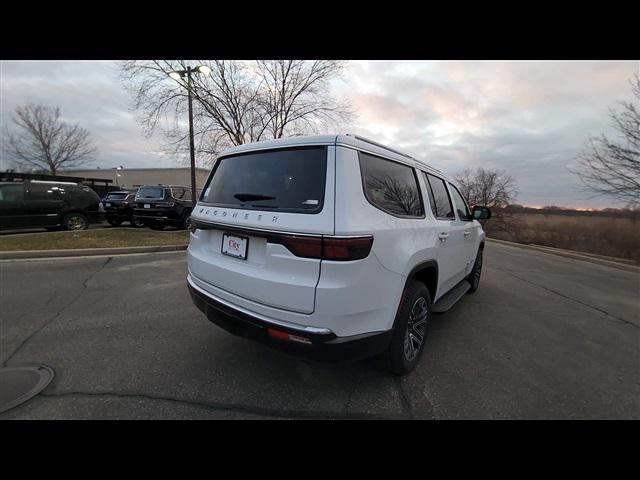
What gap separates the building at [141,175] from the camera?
4397 centimetres

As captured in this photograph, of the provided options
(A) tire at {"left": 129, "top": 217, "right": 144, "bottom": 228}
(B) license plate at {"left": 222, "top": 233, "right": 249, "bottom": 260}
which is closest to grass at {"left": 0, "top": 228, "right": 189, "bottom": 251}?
(A) tire at {"left": 129, "top": 217, "right": 144, "bottom": 228}

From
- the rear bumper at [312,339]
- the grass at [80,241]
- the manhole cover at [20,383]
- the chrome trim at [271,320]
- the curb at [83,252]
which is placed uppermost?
the chrome trim at [271,320]

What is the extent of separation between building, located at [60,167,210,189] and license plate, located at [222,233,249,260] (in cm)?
4543

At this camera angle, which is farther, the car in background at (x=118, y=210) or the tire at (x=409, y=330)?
the car in background at (x=118, y=210)

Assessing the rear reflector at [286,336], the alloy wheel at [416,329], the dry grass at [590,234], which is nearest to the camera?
the rear reflector at [286,336]

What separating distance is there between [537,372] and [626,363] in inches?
49.8

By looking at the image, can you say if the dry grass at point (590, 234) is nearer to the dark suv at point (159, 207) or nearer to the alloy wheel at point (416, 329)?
the alloy wheel at point (416, 329)

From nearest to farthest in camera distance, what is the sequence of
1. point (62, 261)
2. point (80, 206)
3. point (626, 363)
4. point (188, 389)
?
point (188, 389) < point (626, 363) < point (62, 261) < point (80, 206)

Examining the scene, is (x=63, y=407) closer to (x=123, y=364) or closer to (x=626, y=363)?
(x=123, y=364)

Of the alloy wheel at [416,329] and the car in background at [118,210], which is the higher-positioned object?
the car in background at [118,210]

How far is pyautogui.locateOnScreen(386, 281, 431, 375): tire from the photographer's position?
237 cm

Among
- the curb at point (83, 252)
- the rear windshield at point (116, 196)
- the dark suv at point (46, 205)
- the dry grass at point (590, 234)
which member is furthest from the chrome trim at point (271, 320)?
the dry grass at point (590, 234)
